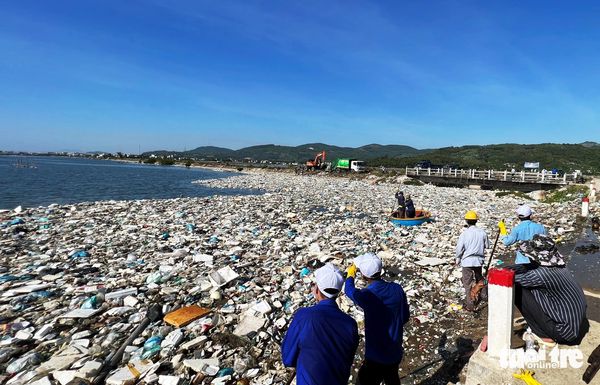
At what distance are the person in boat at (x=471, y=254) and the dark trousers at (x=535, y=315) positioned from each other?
254 cm

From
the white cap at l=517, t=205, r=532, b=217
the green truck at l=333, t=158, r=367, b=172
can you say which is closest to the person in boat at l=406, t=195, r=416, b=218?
the white cap at l=517, t=205, r=532, b=217

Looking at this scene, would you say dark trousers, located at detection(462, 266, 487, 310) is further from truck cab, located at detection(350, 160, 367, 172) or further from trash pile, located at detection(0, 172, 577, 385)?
truck cab, located at detection(350, 160, 367, 172)

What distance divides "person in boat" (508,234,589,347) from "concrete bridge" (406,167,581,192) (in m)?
33.3

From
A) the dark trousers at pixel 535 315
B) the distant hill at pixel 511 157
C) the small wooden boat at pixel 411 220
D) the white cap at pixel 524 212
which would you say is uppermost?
the distant hill at pixel 511 157

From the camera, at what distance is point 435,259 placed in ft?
29.5

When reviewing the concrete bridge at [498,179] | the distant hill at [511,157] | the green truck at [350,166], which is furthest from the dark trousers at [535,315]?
the distant hill at [511,157]

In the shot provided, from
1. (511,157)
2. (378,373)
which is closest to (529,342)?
(378,373)

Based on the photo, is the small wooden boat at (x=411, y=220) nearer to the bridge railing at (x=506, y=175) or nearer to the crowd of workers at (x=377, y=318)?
the crowd of workers at (x=377, y=318)

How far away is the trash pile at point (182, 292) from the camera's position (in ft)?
14.5

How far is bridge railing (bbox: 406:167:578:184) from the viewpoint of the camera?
1243 inches

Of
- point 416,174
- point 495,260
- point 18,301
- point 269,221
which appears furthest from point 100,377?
point 416,174

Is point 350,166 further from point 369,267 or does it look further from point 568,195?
point 369,267

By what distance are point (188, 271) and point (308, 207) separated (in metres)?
12.4

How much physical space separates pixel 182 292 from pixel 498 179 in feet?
118
